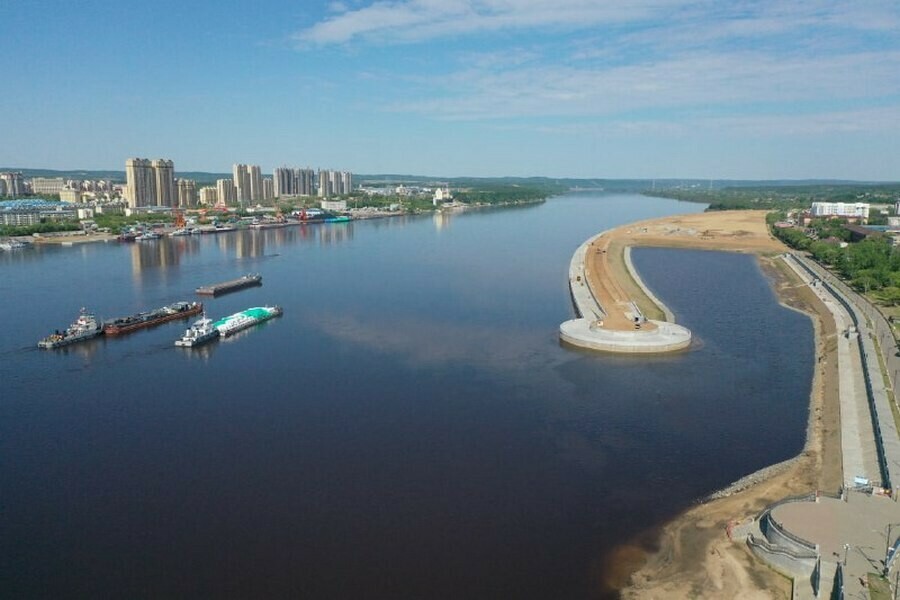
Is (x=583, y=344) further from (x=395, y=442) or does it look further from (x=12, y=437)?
(x=12, y=437)

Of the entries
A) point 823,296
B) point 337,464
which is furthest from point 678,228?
point 337,464

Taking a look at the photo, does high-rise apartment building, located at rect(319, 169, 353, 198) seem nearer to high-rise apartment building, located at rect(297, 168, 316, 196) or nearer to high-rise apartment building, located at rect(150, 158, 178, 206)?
high-rise apartment building, located at rect(297, 168, 316, 196)

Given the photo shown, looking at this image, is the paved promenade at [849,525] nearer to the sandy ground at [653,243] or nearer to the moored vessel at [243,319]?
the sandy ground at [653,243]

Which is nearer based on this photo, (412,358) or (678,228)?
(412,358)

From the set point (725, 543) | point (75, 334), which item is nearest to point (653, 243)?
point (75, 334)

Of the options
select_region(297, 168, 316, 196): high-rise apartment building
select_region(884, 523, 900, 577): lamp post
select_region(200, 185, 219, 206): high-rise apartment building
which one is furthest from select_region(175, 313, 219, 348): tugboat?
select_region(297, 168, 316, 196): high-rise apartment building

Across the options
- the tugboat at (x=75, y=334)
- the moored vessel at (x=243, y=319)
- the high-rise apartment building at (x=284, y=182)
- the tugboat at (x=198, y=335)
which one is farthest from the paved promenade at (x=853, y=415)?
the high-rise apartment building at (x=284, y=182)

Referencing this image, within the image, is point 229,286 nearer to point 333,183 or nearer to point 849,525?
point 849,525
